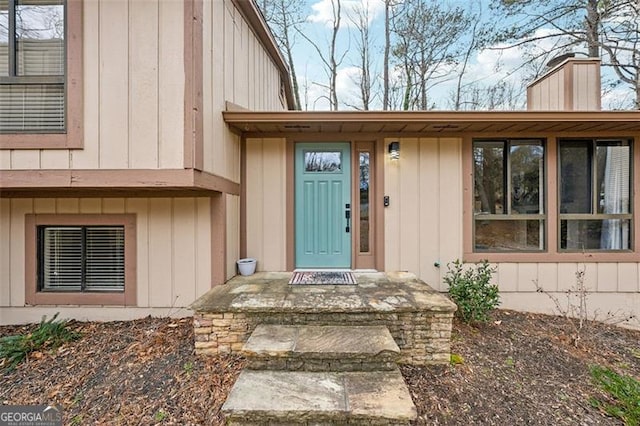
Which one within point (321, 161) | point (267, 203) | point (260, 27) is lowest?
point (267, 203)

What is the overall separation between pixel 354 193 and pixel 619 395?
333 centimetres

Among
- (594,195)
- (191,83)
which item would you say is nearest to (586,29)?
(594,195)

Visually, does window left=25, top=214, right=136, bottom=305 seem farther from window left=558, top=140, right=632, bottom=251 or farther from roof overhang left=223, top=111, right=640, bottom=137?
window left=558, top=140, right=632, bottom=251

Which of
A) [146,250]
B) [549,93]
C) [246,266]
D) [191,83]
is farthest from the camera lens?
[549,93]

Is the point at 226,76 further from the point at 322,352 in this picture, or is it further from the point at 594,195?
the point at 594,195

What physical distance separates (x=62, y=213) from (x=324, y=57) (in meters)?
9.75

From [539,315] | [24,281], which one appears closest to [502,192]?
[539,315]

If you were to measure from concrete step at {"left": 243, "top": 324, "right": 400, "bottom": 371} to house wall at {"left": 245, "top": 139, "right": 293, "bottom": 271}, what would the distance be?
183 cm

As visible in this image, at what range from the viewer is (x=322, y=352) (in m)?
2.32

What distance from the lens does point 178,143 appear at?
288 centimetres

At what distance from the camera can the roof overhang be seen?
3656 millimetres

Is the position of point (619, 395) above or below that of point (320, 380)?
below

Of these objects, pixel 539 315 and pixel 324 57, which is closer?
pixel 539 315

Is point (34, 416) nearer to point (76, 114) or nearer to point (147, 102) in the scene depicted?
point (76, 114)
